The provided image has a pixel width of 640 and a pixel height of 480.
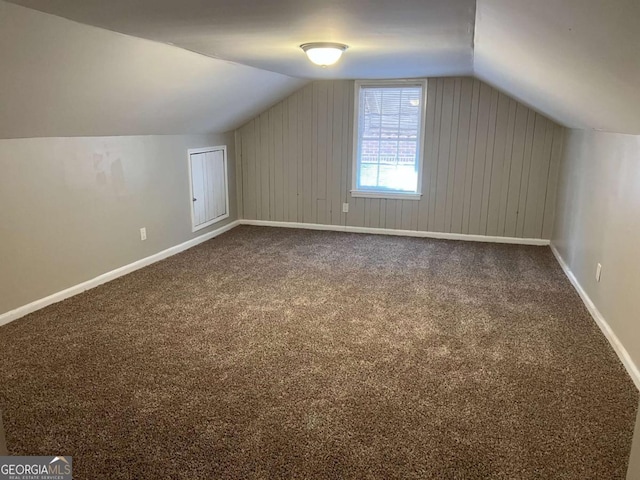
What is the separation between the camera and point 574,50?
1883mm

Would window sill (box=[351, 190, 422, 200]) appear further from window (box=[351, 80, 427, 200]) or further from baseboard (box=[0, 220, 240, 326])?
baseboard (box=[0, 220, 240, 326])

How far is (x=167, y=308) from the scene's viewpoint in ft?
11.6

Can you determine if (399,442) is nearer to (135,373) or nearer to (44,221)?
(135,373)

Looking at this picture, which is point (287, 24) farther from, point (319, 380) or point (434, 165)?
point (434, 165)

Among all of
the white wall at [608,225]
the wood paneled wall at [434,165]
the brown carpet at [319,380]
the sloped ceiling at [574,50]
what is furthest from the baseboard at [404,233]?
the sloped ceiling at [574,50]

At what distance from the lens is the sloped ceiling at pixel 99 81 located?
2453mm

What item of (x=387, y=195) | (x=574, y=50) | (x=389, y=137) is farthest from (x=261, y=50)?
(x=387, y=195)

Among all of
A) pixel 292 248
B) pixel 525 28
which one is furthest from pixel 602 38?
pixel 292 248

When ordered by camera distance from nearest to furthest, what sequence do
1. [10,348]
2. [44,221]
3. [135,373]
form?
[135,373]
[10,348]
[44,221]

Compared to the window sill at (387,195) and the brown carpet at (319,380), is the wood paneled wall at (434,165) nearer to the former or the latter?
the window sill at (387,195)

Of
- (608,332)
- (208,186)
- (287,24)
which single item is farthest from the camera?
(208,186)

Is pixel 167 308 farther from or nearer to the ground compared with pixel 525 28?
nearer to the ground

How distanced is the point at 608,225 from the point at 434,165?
257cm

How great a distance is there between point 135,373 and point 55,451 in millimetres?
654
